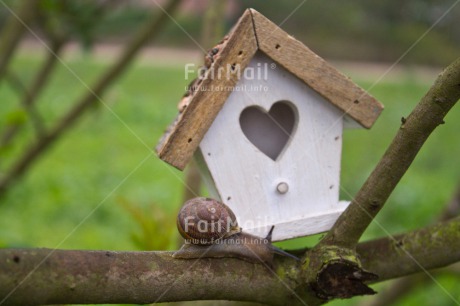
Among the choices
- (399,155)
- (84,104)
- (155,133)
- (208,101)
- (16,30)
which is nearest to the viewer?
(399,155)

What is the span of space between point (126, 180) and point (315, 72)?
483 centimetres

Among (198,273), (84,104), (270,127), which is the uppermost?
(270,127)

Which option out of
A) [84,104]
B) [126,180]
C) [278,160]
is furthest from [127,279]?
[126,180]

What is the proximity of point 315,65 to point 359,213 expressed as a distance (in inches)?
13.3

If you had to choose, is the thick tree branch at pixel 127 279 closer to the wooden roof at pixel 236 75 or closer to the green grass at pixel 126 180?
the wooden roof at pixel 236 75

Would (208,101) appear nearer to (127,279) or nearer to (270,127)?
(270,127)

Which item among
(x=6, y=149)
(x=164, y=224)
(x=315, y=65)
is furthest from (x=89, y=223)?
(x=315, y=65)

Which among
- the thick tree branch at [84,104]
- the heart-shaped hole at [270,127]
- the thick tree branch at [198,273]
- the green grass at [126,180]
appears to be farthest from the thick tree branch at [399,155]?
the thick tree branch at [84,104]

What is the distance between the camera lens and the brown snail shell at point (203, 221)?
1397 mm

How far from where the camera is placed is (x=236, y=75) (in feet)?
4.95

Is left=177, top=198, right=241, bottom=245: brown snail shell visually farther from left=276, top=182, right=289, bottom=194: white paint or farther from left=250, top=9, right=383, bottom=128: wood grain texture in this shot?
left=250, top=9, right=383, bottom=128: wood grain texture

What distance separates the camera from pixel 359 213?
4.69 ft

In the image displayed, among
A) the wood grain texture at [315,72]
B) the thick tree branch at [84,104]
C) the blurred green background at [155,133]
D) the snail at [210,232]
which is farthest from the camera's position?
the blurred green background at [155,133]

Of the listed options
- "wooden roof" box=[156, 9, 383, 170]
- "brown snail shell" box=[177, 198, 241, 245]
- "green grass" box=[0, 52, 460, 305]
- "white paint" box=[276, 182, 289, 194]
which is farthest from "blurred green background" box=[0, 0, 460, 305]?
"brown snail shell" box=[177, 198, 241, 245]
